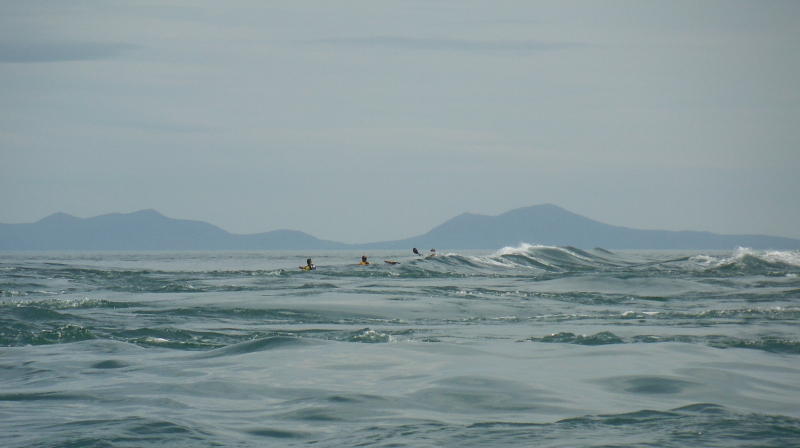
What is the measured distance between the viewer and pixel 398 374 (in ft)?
31.2

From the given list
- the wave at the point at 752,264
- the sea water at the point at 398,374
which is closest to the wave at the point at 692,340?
the sea water at the point at 398,374

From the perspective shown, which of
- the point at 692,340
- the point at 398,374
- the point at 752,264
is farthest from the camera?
the point at 752,264

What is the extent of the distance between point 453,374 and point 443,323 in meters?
7.90

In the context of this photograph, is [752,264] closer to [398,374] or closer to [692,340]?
[692,340]

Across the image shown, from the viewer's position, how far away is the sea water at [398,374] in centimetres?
625

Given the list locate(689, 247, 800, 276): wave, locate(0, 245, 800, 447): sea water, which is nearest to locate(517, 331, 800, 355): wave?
locate(0, 245, 800, 447): sea water

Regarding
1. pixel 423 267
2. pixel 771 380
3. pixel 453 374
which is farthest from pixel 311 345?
pixel 423 267

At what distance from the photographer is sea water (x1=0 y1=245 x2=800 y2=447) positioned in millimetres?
6246

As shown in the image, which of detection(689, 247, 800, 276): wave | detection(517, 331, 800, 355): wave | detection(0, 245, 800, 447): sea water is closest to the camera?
detection(0, 245, 800, 447): sea water

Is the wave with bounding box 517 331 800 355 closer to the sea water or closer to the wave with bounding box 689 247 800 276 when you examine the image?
the sea water

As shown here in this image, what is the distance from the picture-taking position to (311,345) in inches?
481

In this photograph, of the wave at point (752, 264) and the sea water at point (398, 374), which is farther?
the wave at point (752, 264)

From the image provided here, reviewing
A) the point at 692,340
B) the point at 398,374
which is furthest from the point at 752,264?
the point at 398,374

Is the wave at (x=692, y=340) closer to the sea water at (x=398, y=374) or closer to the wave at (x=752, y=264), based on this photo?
the sea water at (x=398, y=374)
